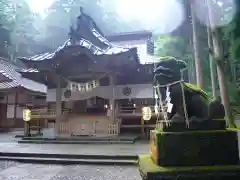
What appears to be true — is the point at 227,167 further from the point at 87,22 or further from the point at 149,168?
the point at 87,22

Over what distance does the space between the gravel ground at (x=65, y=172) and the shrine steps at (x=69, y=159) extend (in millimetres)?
371

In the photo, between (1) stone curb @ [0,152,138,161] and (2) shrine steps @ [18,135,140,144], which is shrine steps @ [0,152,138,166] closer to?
(1) stone curb @ [0,152,138,161]

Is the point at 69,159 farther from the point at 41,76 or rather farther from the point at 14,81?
the point at 14,81

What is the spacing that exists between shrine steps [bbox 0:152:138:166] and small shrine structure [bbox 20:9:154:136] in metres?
5.08

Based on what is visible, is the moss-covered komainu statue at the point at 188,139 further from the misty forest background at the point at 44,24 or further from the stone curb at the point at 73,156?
the misty forest background at the point at 44,24

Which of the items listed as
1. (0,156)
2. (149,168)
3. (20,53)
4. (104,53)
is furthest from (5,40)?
(149,168)

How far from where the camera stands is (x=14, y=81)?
20.3 m

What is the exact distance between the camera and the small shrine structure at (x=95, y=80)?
13352 mm

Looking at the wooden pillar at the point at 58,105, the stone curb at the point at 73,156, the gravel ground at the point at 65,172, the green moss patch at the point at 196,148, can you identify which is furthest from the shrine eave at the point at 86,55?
the green moss patch at the point at 196,148

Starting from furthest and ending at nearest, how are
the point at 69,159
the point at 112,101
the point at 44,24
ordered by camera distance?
the point at 44,24 < the point at 112,101 < the point at 69,159

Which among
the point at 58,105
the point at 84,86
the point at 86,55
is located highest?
the point at 86,55

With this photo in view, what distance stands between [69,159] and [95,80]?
263 inches

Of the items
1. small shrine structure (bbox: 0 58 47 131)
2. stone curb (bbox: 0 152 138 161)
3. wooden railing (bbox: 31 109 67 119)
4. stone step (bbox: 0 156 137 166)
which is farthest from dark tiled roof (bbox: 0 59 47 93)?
stone step (bbox: 0 156 137 166)

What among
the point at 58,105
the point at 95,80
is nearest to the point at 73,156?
the point at 95,80
